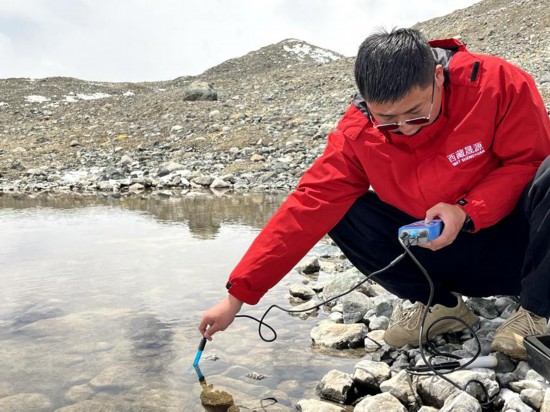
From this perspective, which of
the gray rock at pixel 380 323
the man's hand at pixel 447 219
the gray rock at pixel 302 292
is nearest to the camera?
the man's hand at pixel 447 219

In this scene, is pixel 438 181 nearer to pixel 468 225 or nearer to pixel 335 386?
pixel 468 225

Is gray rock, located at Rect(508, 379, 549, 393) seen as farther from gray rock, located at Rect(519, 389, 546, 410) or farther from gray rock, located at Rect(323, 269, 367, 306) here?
gray rock, located at Rect(323, 269, 367, 306)

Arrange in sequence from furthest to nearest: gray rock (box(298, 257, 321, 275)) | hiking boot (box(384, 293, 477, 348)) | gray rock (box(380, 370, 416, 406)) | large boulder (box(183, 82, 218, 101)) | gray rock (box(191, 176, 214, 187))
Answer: large boulder (box(183, 82, 218, 101)) < gray rock (box(191, 176, 214, 187)) < gray rock (box(298, 257, 321, 275)) < hiking boot (box(384, 293, 477, 348)) < gray rock (box(380, 370, 416, 406))

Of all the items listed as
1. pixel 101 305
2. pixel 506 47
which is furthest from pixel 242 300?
pixel 506 47

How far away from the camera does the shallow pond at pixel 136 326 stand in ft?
7.92

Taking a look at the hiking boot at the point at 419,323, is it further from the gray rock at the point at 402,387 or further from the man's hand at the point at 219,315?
the man's hand at the point at 219,315

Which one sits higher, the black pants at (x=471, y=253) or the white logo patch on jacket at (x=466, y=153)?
the white logo patch on jacket at (x=466, y=153)

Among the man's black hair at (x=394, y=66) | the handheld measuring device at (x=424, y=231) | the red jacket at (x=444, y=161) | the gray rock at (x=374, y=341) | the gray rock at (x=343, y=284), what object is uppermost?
the man's black hair at (x=394, y=66)

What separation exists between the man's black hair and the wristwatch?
0.54 meters

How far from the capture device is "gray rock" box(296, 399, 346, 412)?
85.2 inches

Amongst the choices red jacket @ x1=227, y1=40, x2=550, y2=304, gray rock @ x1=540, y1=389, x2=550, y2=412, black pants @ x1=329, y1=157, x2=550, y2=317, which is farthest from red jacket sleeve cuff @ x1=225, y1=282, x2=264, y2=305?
gray rock @ x1=540, y1=389, x2=550, y2=412

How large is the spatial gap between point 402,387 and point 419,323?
497mm

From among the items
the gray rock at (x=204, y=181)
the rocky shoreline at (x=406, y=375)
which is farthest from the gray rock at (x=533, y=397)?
the gray rock at (x=204, y=181)

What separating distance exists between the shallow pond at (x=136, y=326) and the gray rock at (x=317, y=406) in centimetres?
11
